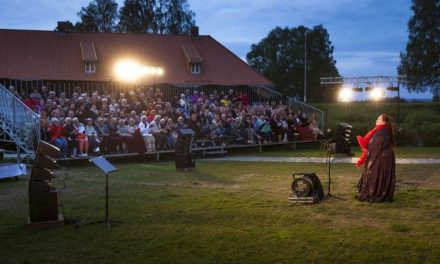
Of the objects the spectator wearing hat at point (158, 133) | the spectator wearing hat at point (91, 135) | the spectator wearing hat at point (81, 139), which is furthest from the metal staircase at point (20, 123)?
the spectator wearing hat at point (158, 133)

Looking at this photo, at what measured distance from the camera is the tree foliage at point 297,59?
197 ft

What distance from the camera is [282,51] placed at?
62812 mm

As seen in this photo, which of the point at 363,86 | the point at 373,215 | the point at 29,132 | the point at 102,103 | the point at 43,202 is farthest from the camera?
the point at 363,86

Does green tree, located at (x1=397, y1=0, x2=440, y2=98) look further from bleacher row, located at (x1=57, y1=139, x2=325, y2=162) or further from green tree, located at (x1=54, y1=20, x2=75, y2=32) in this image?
green tree, located at (x1=54, y1=20, x2=75, y2=32)

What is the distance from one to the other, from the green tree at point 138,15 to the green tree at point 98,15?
1.57m

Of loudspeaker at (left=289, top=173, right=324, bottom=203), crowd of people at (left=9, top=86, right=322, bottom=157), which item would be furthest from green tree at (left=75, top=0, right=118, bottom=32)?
loudspeaker at (left=289, top=173, right=324, bottom=203)

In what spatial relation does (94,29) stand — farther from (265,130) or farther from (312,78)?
(265,130)

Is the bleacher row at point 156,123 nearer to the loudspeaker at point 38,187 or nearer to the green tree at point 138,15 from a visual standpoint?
the loudspeaker at point 38,187

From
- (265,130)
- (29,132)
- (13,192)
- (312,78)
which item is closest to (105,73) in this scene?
(265,130)

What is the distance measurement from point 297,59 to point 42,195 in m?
55.5

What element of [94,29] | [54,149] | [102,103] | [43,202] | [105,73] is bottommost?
[43,202]

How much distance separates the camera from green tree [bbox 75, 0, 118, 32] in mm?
47656

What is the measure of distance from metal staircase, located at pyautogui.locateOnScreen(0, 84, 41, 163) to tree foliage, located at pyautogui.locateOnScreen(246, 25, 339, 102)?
4559 centimetres

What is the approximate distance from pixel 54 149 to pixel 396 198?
653cm
